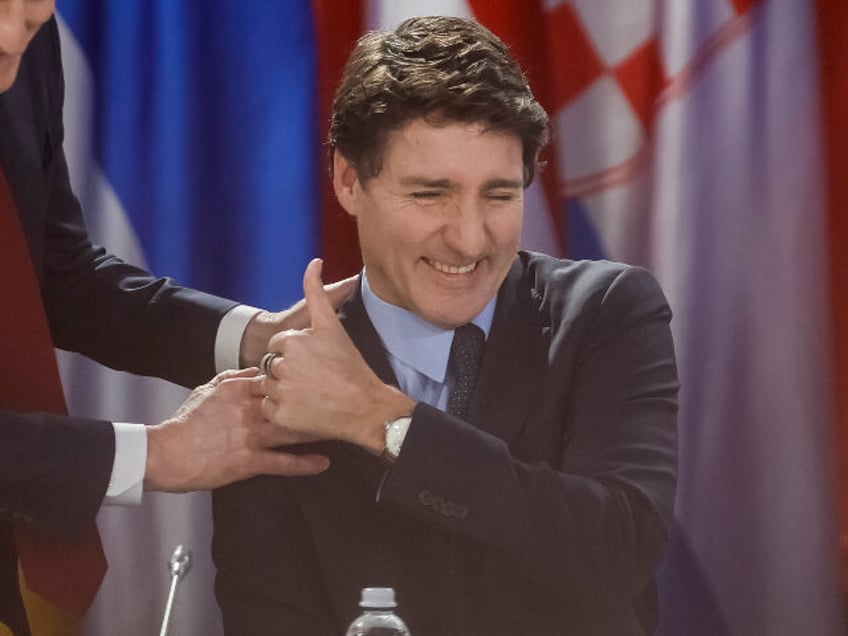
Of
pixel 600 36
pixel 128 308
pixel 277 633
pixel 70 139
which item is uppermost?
pixel 600 36

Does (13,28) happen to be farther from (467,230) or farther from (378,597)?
(378,597)

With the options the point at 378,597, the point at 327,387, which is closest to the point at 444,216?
the point at 327,387

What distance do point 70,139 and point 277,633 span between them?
3.28 ft

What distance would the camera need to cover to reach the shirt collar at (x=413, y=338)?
1908 millimetres

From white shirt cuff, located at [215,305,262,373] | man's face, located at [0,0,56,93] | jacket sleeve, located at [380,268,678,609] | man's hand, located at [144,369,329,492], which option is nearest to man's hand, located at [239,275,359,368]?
white shirt cuff, located at [215,305,262,373]

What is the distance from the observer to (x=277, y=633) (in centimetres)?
177

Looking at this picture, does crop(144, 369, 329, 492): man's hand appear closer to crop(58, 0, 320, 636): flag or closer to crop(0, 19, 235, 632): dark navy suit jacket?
crop(0, 19, 235, 632): dark navy suit jacket

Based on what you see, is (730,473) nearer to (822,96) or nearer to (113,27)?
(822,96)

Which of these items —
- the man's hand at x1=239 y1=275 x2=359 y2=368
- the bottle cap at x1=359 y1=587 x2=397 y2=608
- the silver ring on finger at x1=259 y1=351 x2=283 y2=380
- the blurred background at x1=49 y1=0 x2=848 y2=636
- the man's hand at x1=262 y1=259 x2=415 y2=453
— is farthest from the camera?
the blurred background at x1=49 y1=0 x2=848 y2=636

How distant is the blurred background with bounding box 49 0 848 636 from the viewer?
2.18 metres

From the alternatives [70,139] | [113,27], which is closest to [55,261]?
[70,139]

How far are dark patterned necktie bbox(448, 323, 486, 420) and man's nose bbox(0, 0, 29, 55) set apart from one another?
30.6 inches

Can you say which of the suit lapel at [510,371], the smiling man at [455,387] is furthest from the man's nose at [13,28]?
the suit lapel at [510,371]

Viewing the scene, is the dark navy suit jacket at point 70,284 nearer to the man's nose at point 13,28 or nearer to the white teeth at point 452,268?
the man's nose at point 13,28
